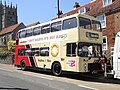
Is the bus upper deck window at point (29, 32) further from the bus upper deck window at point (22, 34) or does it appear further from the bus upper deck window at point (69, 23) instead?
the bus upper deck window at point (69, 23)

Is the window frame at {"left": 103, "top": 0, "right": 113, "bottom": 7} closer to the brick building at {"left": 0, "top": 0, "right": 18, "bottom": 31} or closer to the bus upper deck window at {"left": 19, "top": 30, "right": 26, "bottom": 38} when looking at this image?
the bus upper deck window at {"left": 19, "top": 30, "right": 26, "bottom": 38}

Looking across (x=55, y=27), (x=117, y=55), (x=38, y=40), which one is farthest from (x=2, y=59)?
(x=117, y=55)

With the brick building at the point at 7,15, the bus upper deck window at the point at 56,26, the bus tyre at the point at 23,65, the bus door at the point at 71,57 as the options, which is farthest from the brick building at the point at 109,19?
the brick building at the point at 7,15

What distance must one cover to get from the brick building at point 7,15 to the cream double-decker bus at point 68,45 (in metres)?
97.1

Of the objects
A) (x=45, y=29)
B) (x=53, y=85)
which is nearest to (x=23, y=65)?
(x=45, y=29)

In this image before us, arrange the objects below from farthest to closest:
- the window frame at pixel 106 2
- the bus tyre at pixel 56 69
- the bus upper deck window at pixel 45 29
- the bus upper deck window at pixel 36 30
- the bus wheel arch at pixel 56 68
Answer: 1. the window frame at pixel 106 2
2. the bus upper deck window at pixel 36 30
3. the bus upper deck window at pixel 45 29
4. the bus tyre at pixel 56 69
5. the bus wheel arch at pixel 56 68

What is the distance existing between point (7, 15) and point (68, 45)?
106964mm

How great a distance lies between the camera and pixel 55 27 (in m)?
19.7

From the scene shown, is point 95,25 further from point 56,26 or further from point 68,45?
point 56,26

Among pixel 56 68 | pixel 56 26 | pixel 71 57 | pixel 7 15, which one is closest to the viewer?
pixel 71 57

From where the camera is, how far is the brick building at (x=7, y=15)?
117 metres

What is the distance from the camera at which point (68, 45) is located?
18.0 meters

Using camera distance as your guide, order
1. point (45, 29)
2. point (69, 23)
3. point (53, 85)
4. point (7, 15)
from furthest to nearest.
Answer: point (7, 15) → point (45, 29) → point (69, 23) → point (53, 85)

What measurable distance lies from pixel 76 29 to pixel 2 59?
74.9 feet
